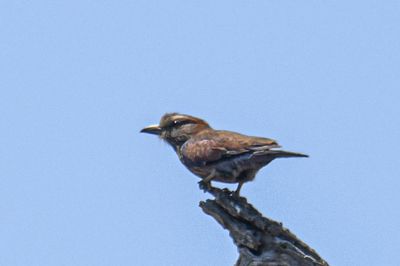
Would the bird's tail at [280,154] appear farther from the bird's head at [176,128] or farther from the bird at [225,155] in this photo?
the bird's head at [176,128]

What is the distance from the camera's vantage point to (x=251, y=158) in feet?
36.8

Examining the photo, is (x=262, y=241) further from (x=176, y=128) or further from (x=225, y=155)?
(x=176, y=128)

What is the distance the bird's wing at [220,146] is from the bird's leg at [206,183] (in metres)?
0.20

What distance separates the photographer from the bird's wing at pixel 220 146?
36.6ft

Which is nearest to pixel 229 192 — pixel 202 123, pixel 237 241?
pixel 237 241

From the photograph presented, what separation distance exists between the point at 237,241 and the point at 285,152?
Result: 1.95 m

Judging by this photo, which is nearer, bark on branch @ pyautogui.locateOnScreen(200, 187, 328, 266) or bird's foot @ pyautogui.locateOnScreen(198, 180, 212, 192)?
bark on branch @ pyautogui.locateOnScreen(200, 187, 328, 266)

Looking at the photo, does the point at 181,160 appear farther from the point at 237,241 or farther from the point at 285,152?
the point at 237,241

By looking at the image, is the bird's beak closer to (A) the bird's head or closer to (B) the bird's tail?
(A) the bird's head

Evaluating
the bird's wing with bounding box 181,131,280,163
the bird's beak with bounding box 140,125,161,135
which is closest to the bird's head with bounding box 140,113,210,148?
the bird's beak with bounding box 140,125,161,135

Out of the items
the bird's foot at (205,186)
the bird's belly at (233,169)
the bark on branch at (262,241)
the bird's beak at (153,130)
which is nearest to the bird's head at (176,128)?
the bird's beak at (153,130)

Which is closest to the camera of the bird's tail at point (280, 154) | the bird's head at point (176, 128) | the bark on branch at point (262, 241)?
the bark on branch at point (262, 241)

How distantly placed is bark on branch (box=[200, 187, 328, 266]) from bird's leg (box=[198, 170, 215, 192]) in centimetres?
197

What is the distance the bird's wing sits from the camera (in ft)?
36.6
